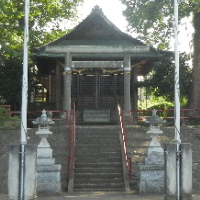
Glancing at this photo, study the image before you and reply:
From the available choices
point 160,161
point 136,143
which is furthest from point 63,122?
point 160,161

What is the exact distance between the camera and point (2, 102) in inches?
937

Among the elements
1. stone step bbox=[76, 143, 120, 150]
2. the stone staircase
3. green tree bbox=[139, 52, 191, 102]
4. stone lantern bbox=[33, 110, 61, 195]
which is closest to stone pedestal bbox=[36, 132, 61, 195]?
stone lantern bbox=[33, 110, 61, 195]

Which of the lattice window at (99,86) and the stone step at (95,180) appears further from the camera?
the lattice window at (99,86)

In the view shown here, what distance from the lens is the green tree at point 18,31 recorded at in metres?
18.7

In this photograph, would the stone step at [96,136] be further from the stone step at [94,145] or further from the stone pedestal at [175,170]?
the stone pedestal at [175,170]

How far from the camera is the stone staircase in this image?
11.7 metres

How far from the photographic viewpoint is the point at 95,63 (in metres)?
17.0

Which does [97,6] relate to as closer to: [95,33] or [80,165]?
[95,33]

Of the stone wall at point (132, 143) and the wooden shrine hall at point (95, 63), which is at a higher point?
the wooden shrine hall at point (95, 63)

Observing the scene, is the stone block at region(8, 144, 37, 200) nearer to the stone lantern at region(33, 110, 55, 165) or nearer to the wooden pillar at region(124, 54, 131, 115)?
the stone lantern at region(33, 110, 55, 165)

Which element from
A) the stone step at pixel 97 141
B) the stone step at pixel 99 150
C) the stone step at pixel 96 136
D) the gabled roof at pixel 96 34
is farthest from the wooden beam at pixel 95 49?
the stone step at pixel 99 150

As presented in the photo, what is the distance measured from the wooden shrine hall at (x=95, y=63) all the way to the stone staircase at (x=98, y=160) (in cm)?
257

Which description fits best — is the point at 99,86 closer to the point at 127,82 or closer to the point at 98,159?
the point at 127,82

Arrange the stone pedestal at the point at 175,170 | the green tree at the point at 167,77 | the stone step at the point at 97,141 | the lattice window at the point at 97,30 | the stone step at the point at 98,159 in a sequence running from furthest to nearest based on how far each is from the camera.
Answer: the green tree at the point at 167,77
the lattice window at the point at 97,30
the stone step at the point at 97,141
the stone step at the point at 98,159
the stone pedestal at the point at 175,170
